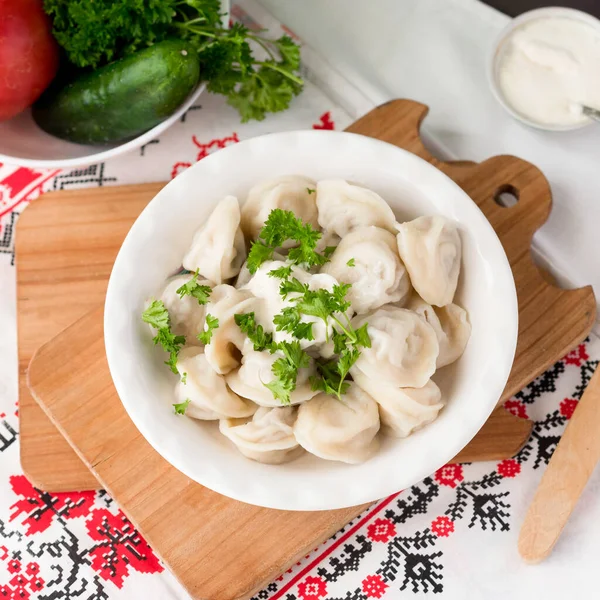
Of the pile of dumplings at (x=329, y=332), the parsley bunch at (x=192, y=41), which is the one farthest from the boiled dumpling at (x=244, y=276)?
the parsley bunch at (x=192, y=41)

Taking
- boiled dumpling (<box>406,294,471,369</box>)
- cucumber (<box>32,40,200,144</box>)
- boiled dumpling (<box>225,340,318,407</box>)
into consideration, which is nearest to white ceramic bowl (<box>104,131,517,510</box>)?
boiled dumpling (<box>406,294,471,369</box>)

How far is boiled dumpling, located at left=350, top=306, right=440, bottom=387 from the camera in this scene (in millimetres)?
1193

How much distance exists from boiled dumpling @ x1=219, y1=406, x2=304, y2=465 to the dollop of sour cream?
0.90 m

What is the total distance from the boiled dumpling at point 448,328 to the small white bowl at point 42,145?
2.30ft

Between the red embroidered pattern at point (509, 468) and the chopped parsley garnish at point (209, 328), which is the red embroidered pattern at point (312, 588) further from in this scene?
the chopped parsley garnish at point (209, 328)

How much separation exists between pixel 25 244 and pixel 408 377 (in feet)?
3.06

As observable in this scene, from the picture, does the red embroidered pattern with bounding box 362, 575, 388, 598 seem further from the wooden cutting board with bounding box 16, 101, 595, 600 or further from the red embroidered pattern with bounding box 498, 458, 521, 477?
the red embroidered pattern with bounding box 498, 458, 521, 477

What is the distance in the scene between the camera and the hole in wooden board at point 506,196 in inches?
61.8

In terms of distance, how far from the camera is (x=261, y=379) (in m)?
1.20

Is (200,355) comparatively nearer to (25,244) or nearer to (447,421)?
(447,421)

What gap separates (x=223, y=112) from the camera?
1.79 m

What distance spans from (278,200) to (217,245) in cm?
14

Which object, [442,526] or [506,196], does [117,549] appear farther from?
[506,196]

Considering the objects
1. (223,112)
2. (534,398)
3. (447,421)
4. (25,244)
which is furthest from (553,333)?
(25,244)
